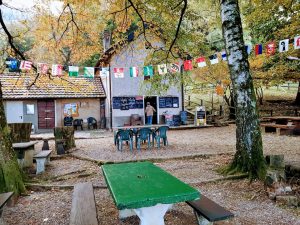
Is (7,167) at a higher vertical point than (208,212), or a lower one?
higher

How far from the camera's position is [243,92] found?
5.55m

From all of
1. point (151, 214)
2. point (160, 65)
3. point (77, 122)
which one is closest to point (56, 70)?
point (160, 65)

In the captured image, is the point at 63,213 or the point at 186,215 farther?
the point at 63,213

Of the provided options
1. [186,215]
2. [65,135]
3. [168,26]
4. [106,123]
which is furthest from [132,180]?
[106,123]

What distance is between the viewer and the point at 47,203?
15.0ft

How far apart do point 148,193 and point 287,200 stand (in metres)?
2.48

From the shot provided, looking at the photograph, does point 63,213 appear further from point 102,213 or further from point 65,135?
point 65,135

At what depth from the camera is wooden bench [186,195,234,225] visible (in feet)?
9.51

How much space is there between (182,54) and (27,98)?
9.45 metres

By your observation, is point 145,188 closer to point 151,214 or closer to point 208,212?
point 151,214

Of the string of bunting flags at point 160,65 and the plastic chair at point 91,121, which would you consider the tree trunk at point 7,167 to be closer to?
the string of bunting flags at point 160,65

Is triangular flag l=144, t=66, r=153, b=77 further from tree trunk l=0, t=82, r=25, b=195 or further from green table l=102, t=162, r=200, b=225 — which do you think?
green table l=102, t=162, r=200, b=225

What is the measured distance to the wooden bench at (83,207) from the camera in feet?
10.1

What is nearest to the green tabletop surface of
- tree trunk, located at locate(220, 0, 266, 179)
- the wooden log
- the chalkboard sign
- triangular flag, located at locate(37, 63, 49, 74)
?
tree trunk, located at locate(220, 0, 266, 179)
